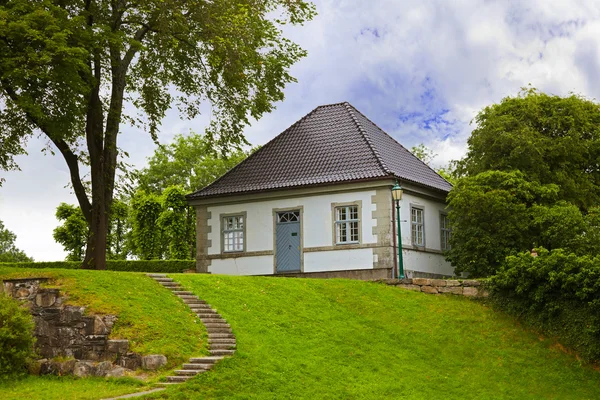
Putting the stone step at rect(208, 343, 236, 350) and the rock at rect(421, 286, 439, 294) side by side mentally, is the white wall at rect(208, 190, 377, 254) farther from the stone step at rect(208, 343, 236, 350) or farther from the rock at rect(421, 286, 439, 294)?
the stone step at rect(208, 343, 236, 350)

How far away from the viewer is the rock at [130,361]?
16406 millimetres

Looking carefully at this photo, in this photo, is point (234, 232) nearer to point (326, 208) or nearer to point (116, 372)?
point (326, 208)

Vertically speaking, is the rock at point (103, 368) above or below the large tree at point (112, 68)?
below

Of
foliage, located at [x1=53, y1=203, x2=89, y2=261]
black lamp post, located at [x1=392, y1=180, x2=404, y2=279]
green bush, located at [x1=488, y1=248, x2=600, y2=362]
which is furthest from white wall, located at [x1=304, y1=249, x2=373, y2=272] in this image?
foliage, located at [x1=53, y1=203, x2=89, y2=261]

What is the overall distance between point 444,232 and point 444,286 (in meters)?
6.97

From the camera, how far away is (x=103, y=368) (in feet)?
54.2

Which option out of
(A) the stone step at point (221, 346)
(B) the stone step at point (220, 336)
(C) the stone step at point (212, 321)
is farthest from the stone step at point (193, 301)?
(A) the stone step at point (221, 346)

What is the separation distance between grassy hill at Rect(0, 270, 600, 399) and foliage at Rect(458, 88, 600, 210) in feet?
26.5

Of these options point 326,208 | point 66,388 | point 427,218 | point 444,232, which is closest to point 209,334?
point 66,388

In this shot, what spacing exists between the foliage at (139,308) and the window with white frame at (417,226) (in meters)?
11.2

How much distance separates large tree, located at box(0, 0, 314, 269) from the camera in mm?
23188

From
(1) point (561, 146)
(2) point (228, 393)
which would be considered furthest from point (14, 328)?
(1) point (561, 146)

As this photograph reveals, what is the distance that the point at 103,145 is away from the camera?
27.4 metres

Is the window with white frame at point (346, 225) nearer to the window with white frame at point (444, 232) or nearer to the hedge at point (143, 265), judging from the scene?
the window with white frame at point (444, 232)
